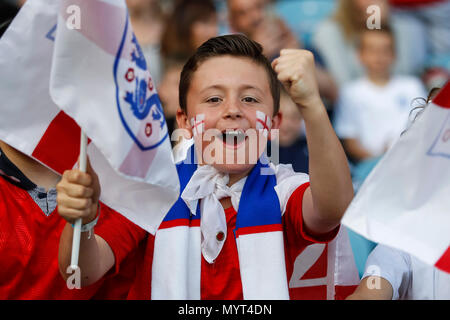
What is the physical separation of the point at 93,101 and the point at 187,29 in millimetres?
2886

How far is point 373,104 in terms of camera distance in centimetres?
504

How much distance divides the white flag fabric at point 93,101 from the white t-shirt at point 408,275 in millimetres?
674

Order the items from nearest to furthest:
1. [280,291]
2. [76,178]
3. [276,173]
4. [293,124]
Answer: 1. [76,178]
2. [280,291]
3. [276,173]
4. [293,124]

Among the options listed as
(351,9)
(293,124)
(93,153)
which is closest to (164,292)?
(93,153)

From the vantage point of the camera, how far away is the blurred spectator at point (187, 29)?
454 centimetres

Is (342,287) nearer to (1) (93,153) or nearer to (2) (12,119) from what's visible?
(1) (93,153)

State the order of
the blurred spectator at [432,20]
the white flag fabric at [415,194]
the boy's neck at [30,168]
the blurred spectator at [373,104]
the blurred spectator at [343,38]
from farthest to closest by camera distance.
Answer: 1. the blurred spectator at [432,20]
2. the blurred spectator at [343,38]
3. the blurred spectator at [373,104]
4. the boy's neck at [30,168]
5. the white flag fabric at [415,194]

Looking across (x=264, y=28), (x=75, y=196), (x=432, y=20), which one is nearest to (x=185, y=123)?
(x=75, y=196)

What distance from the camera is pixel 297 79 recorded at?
5.85 feet

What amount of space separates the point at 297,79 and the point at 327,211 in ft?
1.24

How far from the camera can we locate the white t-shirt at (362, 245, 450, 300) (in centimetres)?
202

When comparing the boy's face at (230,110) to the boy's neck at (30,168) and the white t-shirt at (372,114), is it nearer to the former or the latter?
the boy's neck at (30,168)

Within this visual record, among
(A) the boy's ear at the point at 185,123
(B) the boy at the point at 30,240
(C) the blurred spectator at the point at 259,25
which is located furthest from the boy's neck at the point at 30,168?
(C) the blurred spectator at the point at 259,25

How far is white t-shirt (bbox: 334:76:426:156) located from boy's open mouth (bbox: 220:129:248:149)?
298 cm
